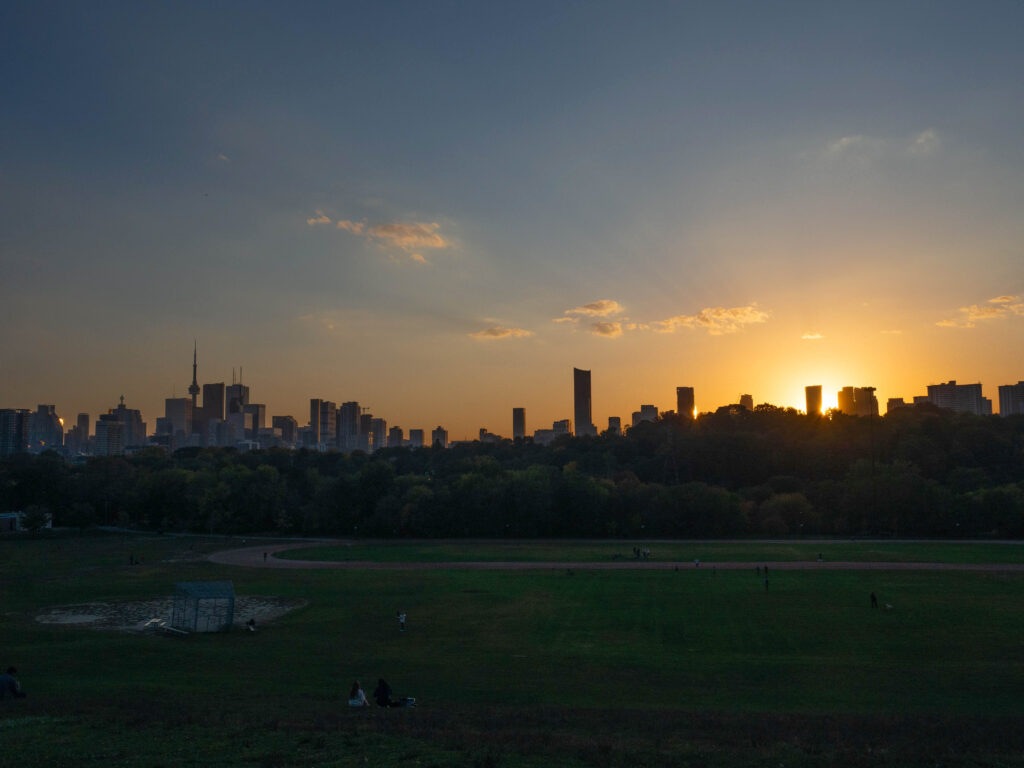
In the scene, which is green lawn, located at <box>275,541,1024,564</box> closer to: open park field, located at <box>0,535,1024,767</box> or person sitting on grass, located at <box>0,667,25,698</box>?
open park field, located at <box>0,535,1024,767</box>

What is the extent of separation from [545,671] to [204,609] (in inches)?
860

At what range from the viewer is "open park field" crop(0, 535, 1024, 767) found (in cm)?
1642

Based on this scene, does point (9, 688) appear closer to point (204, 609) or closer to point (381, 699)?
point (381, 699)

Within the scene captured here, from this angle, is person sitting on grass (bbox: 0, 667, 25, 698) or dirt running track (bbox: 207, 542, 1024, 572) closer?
person sitting on grass (bbox: 0, 667, 25, 698)

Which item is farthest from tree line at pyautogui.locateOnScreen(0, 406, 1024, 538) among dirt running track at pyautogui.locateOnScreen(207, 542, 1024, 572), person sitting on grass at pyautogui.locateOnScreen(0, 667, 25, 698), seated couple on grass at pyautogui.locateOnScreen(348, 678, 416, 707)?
person sitting on grass at pyautogui.locateOnScreen(0, 667, 25, 698)

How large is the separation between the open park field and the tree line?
35.0 m

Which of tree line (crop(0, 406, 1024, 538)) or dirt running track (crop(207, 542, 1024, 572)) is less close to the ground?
tree line (crop(0, 406, 1024, 538))

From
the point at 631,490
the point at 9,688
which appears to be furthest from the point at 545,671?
the point at 631,490

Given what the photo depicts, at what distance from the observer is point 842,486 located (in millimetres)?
103812

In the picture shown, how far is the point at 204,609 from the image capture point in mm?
39438

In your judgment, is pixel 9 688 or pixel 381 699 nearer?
pixel 9 688

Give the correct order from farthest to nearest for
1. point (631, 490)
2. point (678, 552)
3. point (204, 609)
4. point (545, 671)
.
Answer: point (631, 490)
point (678, 552)
point (204, 609)
point (545, 671)

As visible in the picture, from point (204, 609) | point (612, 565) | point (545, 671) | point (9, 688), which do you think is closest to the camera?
point (9, 688)

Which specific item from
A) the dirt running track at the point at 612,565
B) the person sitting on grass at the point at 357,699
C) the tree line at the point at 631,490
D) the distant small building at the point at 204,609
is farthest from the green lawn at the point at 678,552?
the person sitting on grass at the point at 357,699
